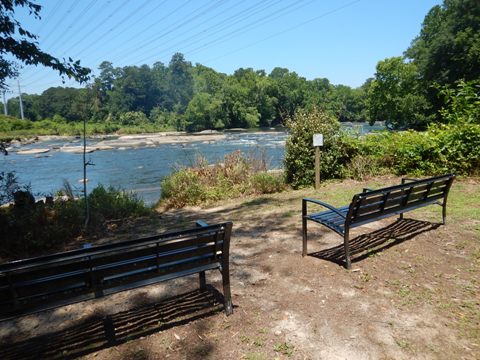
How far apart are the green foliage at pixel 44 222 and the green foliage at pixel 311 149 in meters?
4.17

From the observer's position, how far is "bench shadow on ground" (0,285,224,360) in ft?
8.20

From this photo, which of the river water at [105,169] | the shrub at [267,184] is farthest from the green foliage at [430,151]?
the river water at [105,169]

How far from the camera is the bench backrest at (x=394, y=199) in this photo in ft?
11.6

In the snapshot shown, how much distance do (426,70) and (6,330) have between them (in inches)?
1454

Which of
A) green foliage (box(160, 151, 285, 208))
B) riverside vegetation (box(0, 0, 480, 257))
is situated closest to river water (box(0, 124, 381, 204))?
riverside vegetation (box(0, 0, 480, 257))

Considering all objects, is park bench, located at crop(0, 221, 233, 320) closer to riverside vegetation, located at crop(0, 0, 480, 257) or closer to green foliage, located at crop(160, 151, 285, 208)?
riverside vegetation, located at crop(0, 0, 480, 257)

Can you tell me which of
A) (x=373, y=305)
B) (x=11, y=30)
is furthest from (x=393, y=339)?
(x=11, y=30)

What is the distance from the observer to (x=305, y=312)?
2.92 m

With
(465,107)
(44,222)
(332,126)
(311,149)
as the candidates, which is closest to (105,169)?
(311,149)

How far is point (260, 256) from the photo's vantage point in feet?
14.0

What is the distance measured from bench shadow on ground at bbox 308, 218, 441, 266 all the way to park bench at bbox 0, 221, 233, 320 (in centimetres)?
162

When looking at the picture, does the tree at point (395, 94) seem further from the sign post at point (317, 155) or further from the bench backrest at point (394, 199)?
the bench backrest at point (394, 199)

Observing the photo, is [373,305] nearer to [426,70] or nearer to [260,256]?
[260,256]

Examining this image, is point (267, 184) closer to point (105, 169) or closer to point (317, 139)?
point (317, 139)
